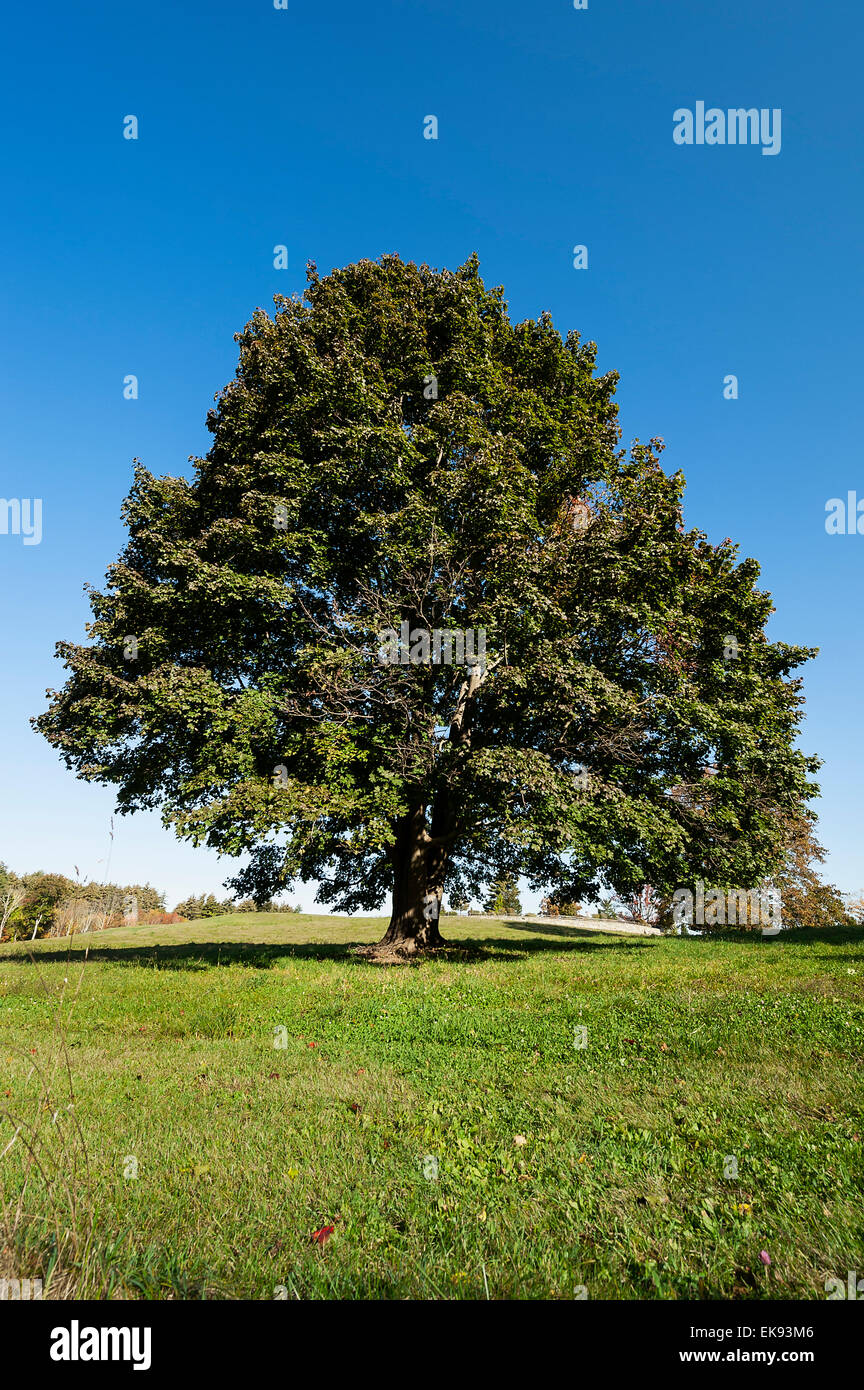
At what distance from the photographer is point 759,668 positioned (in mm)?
20000

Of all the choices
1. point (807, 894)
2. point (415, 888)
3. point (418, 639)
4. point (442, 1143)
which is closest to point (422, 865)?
point (415, 888)

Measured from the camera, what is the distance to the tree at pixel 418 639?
15719 mm

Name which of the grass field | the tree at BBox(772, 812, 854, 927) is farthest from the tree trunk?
the tree at BBox(772, 812, 854, 927)

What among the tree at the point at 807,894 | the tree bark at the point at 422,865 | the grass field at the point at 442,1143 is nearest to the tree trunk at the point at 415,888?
the tree bark at the point at 422,865

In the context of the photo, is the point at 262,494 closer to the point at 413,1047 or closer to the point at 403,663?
the point at 403,663

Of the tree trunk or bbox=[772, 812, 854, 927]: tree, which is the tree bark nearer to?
the tree trunk

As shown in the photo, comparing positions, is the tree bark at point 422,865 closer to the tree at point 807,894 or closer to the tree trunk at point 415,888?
the tree trunk at point 415,888

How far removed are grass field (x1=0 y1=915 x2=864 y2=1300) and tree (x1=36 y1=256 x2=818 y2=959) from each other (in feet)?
A: 17.1

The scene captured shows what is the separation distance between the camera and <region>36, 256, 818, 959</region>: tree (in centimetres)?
1572

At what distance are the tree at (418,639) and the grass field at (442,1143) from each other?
17.1 feet

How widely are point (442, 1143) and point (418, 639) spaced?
12768 millimetres

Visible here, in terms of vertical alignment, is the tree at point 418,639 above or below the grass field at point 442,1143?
above
